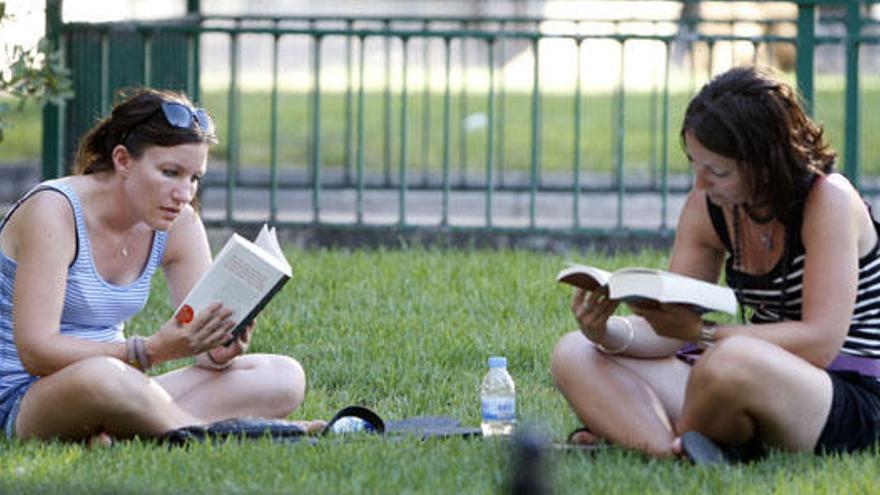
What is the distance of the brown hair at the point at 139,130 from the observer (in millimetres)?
5996

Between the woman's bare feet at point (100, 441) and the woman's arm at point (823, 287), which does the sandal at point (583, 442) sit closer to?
the woman's arm at point (823, 287)

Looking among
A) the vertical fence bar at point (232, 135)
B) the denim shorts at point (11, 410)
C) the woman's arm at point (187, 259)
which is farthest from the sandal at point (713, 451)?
the vertical fence bar at point (232, 135)

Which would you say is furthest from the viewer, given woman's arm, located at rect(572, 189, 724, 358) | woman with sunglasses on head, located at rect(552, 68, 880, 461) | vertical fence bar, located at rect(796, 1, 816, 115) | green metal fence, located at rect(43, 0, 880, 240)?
green metal fence, located at rect(43, 0, 880, 240)

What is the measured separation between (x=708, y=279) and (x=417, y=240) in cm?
486

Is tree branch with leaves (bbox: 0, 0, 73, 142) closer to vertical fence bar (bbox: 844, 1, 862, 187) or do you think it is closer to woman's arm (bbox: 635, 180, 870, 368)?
vertical fence bar (bbox: 844, 1, 862, 187)

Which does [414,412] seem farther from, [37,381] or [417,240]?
[417,240]

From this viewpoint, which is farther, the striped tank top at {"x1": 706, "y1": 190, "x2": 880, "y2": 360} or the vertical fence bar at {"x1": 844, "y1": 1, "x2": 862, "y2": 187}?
the vertical fence bar at {"x1": 844, "y1": 1, "x2": 862, "y2": 187}

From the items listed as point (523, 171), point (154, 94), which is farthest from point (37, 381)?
point (523, 171)

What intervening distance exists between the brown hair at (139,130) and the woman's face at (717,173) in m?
1.39

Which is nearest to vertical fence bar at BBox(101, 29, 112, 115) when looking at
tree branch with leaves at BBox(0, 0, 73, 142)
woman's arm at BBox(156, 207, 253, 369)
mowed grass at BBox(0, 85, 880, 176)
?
tree branch with leaves at BBox(0, 0, 73, 142)

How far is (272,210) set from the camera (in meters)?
10.9

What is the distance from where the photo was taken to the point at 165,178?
600 centimetres

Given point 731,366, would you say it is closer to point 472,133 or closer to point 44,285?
point 44,285

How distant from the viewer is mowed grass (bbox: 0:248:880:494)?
17.7 feet
